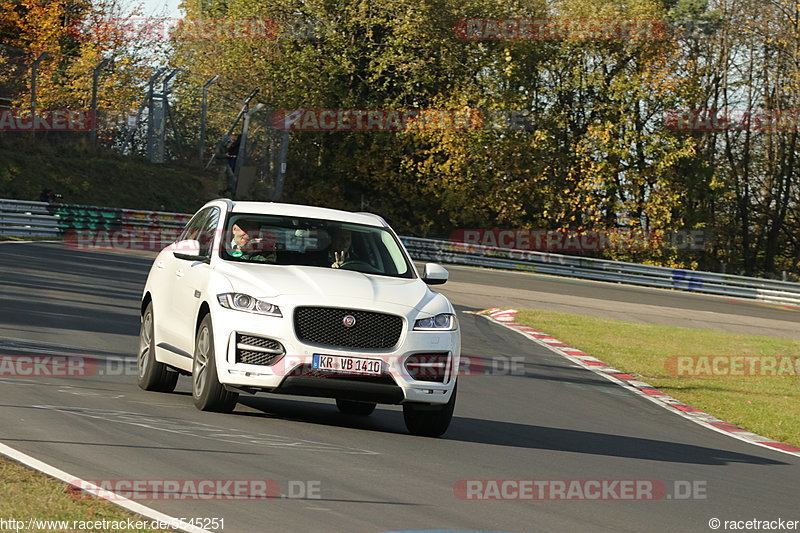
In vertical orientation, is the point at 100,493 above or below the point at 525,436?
above

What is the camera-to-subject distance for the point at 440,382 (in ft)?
A: 31.9

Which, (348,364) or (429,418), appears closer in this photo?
(348,364)

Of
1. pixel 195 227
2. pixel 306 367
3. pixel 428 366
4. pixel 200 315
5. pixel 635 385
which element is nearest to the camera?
pixel 306 367

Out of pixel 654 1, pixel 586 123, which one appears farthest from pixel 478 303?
pixel 654 1

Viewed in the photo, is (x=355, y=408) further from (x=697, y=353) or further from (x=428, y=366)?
(x=697, y=353)

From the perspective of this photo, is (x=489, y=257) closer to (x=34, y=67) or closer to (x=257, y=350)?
(x=34, y=67)

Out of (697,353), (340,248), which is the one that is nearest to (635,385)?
(697,353)

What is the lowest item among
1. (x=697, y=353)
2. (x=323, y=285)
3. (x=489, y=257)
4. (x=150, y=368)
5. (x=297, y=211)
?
(x=697, y=353)

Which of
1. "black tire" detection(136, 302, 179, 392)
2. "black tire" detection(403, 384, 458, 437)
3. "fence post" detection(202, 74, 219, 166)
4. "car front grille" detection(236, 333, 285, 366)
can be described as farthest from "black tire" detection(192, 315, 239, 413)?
"fence post" detection(202, 74, 219, 166)

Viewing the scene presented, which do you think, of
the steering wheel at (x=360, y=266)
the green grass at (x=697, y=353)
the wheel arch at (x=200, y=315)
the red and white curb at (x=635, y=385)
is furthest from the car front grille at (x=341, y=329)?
the green grass at (x=697, y=353)

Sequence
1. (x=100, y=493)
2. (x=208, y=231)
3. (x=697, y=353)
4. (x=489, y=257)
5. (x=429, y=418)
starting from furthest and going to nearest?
(x=489, y=257)
(x=697, y=353)
(x=208, y=231)
(x=429, y=418)
(x=100, y=493)

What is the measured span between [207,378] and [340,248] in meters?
1.73

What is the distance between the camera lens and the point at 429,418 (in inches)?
399

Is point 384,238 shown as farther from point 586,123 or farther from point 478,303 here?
point 586,123
